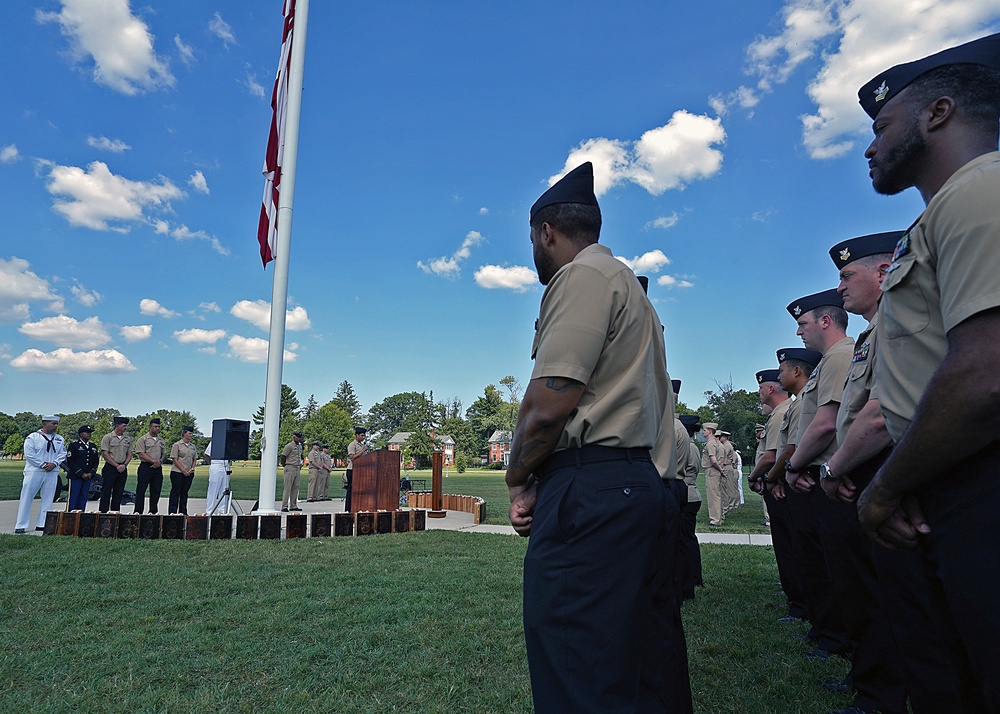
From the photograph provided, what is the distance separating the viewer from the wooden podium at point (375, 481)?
13172mm

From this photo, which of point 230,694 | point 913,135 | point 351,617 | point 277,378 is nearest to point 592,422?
point 913,135

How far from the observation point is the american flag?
11938 millimetres

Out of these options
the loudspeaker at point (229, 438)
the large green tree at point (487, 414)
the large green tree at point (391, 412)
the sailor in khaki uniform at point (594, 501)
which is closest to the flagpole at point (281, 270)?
the loudspeaker at point (229, 438)

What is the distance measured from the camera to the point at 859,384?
266 cm

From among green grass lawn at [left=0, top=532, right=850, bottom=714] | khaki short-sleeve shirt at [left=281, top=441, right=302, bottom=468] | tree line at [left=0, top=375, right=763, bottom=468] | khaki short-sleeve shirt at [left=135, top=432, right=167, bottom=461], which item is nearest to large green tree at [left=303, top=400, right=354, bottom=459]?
tree line at [left=0, top=375, right=763, bottom=468]

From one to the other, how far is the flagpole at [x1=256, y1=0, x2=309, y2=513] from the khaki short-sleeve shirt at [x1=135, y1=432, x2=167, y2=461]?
4.30 m

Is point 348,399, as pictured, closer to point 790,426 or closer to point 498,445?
point 498,445

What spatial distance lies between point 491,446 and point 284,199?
Result: 312 ft

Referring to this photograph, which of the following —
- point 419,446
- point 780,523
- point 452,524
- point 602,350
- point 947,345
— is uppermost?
point 419,446

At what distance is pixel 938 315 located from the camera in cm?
161

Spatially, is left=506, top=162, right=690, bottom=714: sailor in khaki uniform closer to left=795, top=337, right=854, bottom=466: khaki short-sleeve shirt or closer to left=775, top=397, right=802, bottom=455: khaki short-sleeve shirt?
left=795, top=337, right=854, bottom=466: khaki short-sleeve shirt

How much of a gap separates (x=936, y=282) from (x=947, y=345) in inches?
6.6

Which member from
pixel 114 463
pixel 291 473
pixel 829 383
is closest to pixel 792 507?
pixel 829 383

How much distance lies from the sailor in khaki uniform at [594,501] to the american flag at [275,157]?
35.4 ft
